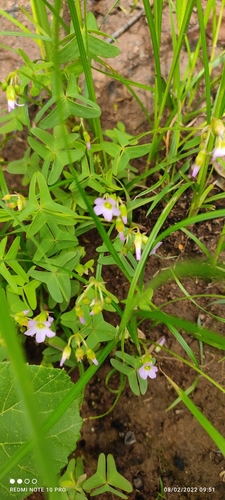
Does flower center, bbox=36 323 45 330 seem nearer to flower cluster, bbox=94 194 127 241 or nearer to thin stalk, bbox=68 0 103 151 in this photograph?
flower cluster, bbox=94 194 127 241

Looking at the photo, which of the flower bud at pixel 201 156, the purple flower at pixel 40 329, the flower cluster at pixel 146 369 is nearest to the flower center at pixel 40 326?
the purple flower at pixel 40 329

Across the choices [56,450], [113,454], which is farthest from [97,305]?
[113,454]

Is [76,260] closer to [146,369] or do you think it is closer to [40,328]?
[40,328]

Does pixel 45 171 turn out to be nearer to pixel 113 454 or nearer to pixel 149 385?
pixel 149 385

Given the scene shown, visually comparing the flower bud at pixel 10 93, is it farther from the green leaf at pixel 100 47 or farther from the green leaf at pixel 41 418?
the green leaf at pixel 41 418

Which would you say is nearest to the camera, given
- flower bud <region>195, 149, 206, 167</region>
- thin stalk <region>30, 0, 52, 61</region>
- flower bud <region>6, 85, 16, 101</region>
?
flower bud <region>195, 149, 206, 167</region>

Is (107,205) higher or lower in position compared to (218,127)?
lower

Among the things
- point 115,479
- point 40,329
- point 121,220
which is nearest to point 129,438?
point 115,479

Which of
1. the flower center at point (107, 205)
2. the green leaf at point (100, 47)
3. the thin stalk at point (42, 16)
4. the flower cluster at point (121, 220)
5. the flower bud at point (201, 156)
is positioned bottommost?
the flower cluster at point (121, 220)

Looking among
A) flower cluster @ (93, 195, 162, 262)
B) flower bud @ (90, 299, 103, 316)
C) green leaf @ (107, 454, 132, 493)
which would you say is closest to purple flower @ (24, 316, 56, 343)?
flower bud @ (90, 299, 103, 316)
